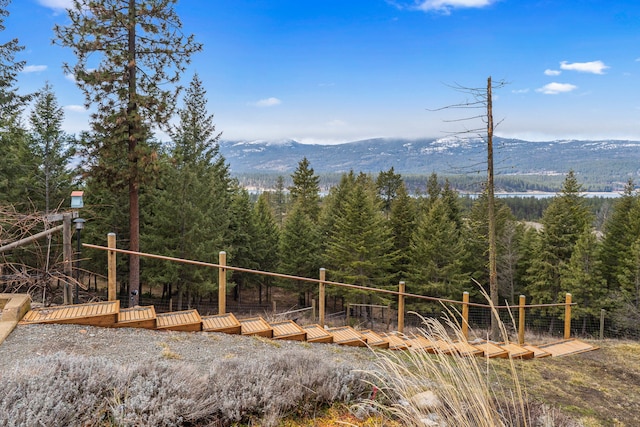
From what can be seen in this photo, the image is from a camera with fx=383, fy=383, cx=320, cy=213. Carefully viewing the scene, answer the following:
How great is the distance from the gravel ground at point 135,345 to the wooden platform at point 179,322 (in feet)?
0.31

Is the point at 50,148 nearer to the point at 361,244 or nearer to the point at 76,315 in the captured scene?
the point at 76,315

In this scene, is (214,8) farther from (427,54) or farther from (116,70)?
(427,54)

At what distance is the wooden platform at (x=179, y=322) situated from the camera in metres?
4.70

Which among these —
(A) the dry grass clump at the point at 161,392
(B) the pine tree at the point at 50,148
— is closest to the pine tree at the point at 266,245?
(B) the pine tree at the point at 50,148

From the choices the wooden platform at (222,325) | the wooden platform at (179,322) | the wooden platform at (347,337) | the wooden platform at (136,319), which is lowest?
the wooden platform at (347,337)

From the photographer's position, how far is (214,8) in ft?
47.2

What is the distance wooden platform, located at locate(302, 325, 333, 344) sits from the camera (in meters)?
5.41

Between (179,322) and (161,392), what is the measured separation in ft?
8.50

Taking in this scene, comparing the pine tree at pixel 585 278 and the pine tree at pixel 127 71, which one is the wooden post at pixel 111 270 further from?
the pine tree at pixel 585 278

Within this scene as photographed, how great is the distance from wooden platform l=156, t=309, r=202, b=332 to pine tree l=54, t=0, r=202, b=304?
7.06 metres

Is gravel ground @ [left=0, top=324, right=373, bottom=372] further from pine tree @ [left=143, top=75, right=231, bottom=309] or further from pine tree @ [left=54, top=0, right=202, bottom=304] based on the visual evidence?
pine tree @ [left=143, top=75, right=231, bottom=309]

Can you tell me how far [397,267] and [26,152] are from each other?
20318 millimetres

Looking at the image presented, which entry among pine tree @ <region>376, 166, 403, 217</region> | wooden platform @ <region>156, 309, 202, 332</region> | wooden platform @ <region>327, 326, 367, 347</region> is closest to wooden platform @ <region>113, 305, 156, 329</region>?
wooden platform @ <region>156, 309, 202, 332</region>

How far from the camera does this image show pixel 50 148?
51.4ft
